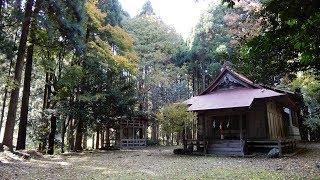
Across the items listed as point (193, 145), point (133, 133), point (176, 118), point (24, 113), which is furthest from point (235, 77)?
point (24, 113)

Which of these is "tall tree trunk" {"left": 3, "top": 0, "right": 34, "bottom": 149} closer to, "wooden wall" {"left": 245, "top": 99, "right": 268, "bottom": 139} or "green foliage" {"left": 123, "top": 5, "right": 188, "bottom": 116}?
"wooden wall" {"left": 245, "top": 99, "right": 268, "bottom": 139}

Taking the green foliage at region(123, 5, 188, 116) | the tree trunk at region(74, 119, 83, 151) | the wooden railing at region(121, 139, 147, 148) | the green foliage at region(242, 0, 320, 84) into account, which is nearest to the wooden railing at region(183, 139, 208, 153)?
the tree trunk at region(74, 119, 83, 151)

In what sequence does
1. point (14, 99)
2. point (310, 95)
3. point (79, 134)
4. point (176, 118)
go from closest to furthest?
point (14, 99) → point (176, 118) → point (310, 95) → point (79, 134)

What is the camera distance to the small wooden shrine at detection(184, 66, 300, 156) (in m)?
15.4

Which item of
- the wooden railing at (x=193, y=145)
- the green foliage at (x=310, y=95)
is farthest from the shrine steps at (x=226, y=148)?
the green foliage at (x=310, y=95)

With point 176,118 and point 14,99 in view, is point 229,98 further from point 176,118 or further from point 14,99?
point 14,99

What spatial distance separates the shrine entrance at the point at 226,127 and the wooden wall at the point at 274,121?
1537 mm

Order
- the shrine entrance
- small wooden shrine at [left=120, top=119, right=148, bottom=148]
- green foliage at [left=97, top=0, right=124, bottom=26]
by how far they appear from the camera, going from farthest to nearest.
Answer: small wooden shrine at [left=120, top=119, right=148, bottom=148], green foliage at [left=97, top=0, right=124, bottom=26], the shrine entrance

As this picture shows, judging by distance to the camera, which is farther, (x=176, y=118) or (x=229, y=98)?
(x=176, y=118)

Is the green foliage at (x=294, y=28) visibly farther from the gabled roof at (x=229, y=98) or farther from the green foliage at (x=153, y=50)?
the green foliage at (x=153, y=50)

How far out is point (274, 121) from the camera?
60.7 feet

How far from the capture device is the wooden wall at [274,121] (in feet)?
56.6

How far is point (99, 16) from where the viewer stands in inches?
763

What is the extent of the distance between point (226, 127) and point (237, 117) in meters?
0.99
